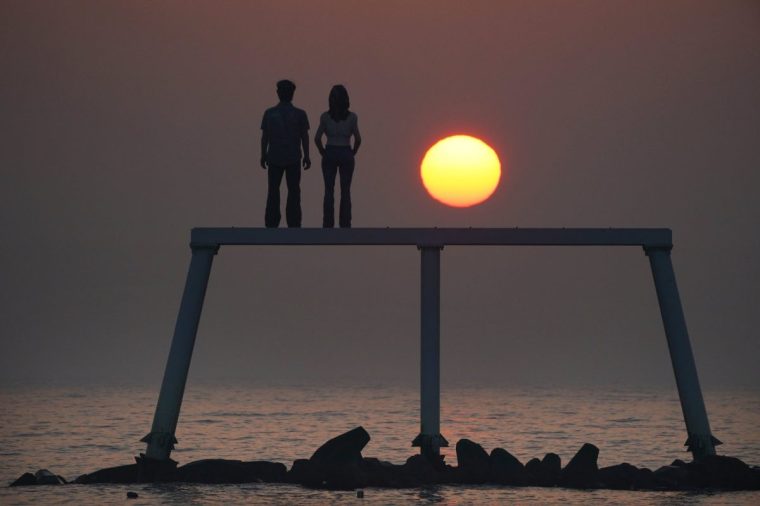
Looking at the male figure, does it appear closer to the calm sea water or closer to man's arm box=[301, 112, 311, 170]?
man's arm box=[301, 112, 311, 170]

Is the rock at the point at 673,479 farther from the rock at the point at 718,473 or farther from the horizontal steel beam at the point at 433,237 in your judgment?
the horizontal steel beam at the point at 433,237

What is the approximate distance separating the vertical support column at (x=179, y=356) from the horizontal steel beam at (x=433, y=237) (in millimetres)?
333

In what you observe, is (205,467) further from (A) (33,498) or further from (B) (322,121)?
(B) (322,121)

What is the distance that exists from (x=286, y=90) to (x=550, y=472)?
9.70 m

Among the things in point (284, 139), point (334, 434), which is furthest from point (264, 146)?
point (334, 434)

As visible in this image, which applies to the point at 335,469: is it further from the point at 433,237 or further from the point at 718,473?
the point at 718,473

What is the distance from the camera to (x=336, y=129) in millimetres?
28344

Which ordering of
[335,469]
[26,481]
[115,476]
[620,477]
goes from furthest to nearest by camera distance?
[26,481] → [115,476] → [620,477] → [335,469]

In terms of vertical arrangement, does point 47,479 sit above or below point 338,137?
below

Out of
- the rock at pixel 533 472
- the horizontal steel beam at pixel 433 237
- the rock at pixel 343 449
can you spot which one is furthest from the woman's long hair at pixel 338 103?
the rock at pixel 533 472

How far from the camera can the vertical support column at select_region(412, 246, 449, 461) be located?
29719mm

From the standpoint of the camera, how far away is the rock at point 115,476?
106ft

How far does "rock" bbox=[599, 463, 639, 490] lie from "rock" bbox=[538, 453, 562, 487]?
0.89 meters

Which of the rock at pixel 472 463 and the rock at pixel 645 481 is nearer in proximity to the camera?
the rock at pixel 472 463
